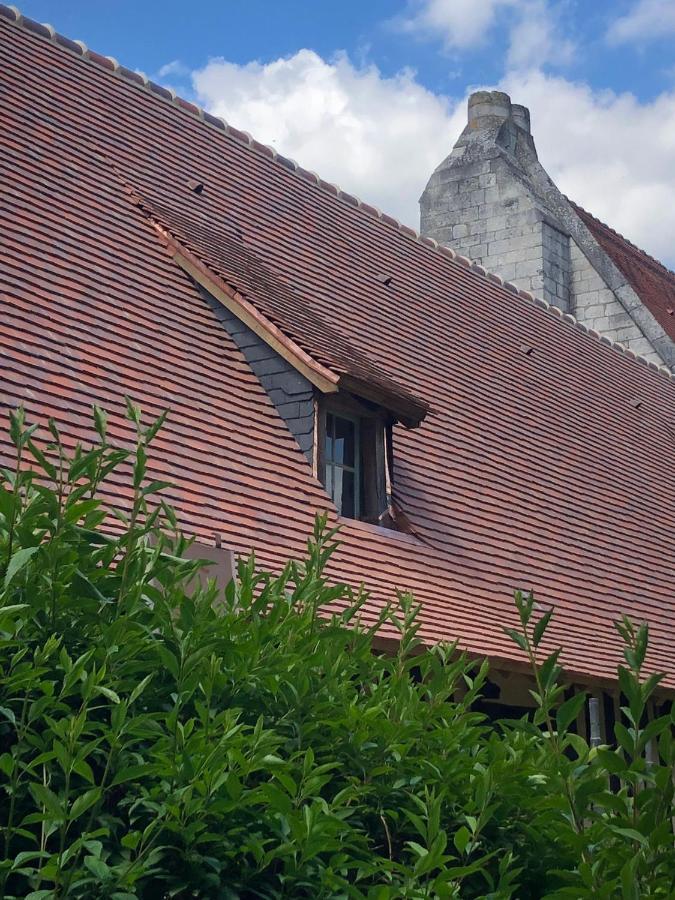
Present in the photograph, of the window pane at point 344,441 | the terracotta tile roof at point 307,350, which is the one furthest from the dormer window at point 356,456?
the terracotta tile roof at point 307,350

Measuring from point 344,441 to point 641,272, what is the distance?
14252mm

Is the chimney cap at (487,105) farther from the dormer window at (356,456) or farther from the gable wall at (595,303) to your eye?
the dormer window at (356,456)

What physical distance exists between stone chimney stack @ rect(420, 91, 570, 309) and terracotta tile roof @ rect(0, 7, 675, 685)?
461cm

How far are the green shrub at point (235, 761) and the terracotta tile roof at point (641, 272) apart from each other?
58.4 feet

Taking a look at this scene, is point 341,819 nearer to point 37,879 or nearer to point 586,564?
point 37,879

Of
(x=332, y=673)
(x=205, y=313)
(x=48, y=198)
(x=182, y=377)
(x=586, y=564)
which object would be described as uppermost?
(x=48, y=198)

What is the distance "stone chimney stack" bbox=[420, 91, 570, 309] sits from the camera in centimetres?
2022

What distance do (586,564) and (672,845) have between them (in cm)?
863

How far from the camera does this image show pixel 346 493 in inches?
363

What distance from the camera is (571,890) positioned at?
2.73 metres

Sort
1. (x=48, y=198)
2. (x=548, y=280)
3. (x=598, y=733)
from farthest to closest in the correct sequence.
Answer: (x=548, y=280), (x=598, y=733), (x=48, y=198)

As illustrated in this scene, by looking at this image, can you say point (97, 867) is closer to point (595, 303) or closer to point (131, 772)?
point (131, 772)

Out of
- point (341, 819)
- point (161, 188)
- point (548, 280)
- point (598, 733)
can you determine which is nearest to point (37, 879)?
point (341, 819)

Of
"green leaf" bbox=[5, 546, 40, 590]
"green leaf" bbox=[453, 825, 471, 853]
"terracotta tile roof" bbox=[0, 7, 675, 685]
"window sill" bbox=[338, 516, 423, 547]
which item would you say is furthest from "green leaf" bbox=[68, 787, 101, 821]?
"window sill" bbox=[338, 516, 423, 547]
